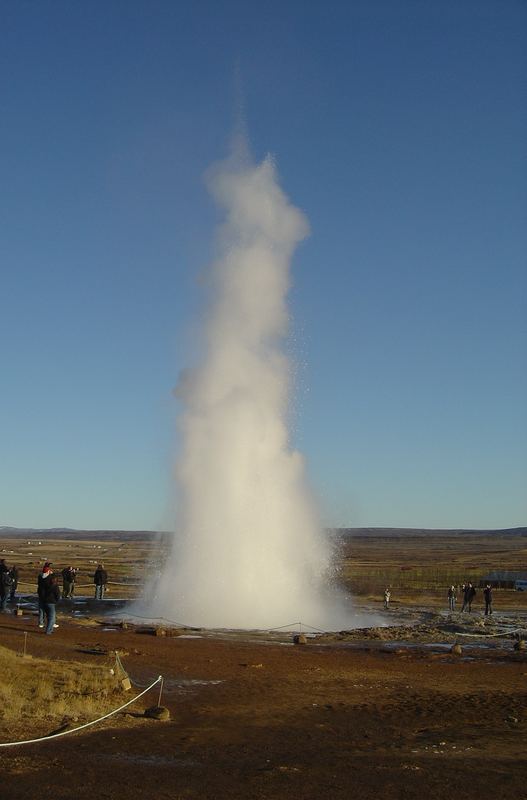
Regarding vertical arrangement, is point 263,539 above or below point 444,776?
above

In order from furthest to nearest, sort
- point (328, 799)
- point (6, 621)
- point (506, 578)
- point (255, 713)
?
point (506, 578), point (6, 621), point (255, 713), point (328, 799)

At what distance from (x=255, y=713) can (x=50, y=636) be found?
869cm

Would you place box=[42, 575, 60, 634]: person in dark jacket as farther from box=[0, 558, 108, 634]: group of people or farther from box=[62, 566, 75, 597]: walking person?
box=[62, 566, 75, 597]: walking person

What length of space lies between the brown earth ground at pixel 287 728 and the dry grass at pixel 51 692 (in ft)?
0.91

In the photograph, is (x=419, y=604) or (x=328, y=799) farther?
(x=419, y=604)

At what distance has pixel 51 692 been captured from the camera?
38.5 feet

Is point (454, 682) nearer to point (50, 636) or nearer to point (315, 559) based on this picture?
point (50, 636)

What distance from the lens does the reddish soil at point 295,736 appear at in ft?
25.7

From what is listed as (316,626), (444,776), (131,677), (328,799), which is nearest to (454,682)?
(131,677)

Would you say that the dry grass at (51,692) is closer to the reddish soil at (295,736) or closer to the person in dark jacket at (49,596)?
the reddish soil at (295,736)

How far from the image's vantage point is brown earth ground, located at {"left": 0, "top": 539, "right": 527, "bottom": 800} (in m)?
7.89

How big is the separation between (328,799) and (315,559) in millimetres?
21903

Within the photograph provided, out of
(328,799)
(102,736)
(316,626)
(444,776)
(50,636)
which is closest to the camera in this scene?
(328,799)

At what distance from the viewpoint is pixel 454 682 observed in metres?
15.0
